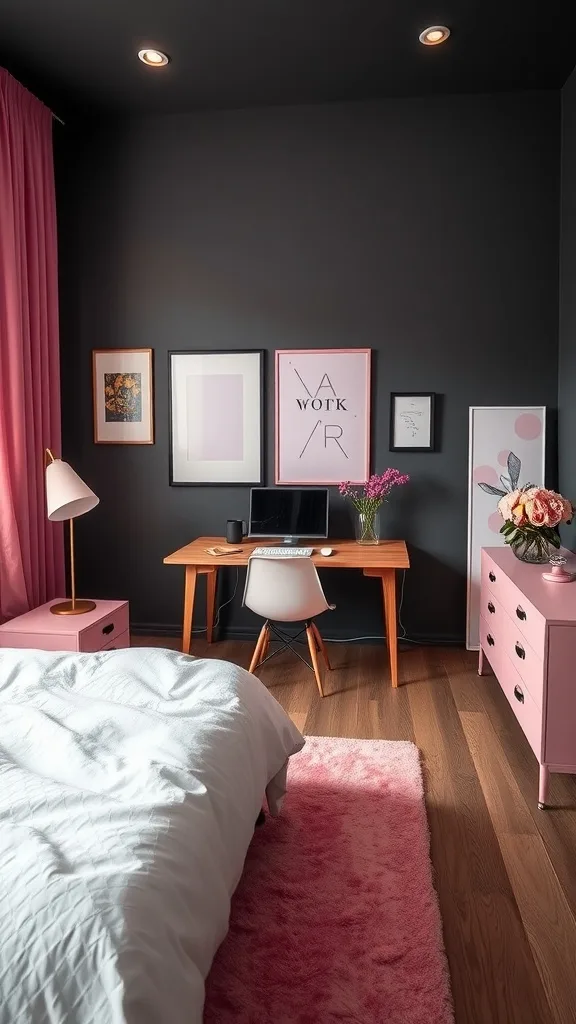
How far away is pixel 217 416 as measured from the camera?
3982mm

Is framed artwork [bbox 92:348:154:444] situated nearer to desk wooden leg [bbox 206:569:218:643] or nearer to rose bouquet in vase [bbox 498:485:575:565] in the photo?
desk wooden leg [bbox 206:569:218:643]

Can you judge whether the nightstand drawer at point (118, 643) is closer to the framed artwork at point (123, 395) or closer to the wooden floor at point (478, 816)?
the wooden floor at point (478, 816)

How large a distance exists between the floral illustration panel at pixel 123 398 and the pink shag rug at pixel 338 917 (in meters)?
2.45

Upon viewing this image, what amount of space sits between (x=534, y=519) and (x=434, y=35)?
2.23m

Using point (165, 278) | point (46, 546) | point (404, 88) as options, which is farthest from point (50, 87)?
point (46, 546)

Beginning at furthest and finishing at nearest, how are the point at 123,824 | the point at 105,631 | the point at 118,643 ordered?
the point at 118,643 < the point at 105,631 < the point at 123,824

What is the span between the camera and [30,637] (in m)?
2.95

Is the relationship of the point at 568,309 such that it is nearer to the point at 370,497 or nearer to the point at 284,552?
the point at 370,497

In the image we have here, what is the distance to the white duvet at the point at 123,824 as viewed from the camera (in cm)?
98

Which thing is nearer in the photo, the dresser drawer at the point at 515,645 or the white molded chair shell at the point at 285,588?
the dresser drawer at the point at 515,645

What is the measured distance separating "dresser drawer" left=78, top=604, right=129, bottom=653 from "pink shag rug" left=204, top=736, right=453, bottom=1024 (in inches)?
44.4

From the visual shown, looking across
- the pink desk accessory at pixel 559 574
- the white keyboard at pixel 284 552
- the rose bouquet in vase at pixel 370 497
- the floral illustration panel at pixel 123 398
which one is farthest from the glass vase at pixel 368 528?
the floral illustration panel at pixel 123 398

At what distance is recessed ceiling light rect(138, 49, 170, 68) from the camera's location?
3256mm

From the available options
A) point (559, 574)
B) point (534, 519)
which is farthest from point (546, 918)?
point (534, 519)
